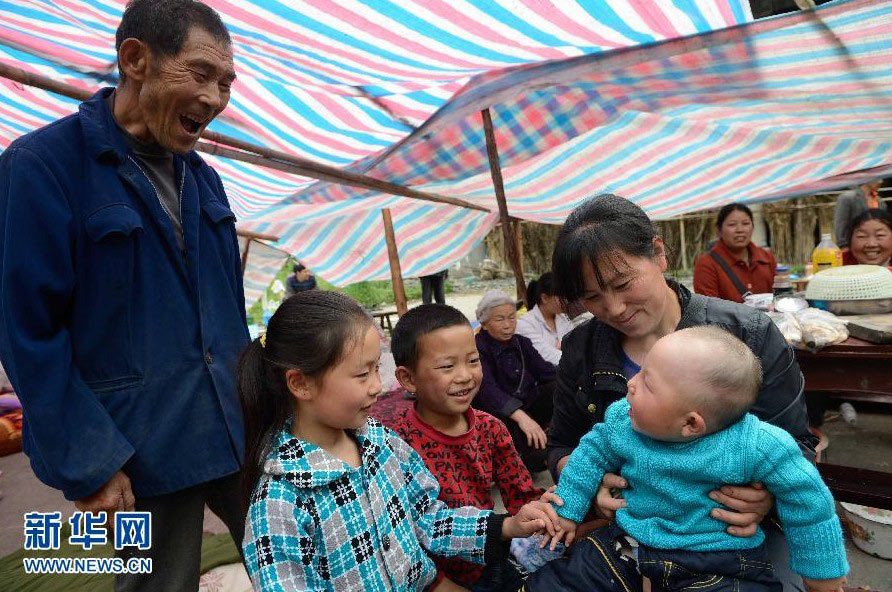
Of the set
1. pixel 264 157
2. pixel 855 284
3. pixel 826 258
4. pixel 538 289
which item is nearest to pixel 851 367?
pixel 855 284

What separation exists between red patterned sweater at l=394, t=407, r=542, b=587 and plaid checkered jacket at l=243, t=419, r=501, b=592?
0.25 metres

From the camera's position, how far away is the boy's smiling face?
2.07 metres

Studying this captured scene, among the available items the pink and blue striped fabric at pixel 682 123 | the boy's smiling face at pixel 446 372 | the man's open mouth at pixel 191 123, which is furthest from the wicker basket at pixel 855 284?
the man's open mouth at pixel 191 123

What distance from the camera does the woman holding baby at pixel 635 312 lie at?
1.60m

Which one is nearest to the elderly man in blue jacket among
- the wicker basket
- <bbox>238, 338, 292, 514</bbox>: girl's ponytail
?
<bbox>238, 338, 292, 514</bbox>: girl's ponytail

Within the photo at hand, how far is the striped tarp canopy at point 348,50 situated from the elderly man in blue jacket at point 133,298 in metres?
1.04

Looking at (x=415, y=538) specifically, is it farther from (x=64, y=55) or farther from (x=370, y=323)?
(x=64, y=55)

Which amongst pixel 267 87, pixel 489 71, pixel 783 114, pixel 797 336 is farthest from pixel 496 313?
pixel 783 114

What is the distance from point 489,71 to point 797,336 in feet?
7.39

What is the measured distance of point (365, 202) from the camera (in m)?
6.24

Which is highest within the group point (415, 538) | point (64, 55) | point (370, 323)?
point (64, 55)

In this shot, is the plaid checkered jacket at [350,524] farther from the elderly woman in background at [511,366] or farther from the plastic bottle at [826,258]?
the plastic bottle at [826,258]

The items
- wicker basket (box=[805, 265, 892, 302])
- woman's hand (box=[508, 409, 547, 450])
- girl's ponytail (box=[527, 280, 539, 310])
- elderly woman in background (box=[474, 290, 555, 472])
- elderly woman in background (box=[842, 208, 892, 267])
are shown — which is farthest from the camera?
girl's ponytail (box=[527, 280, 539, 310])

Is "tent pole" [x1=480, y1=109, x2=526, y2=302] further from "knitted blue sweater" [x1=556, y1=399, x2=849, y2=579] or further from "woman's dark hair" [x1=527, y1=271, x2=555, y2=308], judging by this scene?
"knitted blue sweater" [x1=556, y1=399, x2=849, y2=579]
